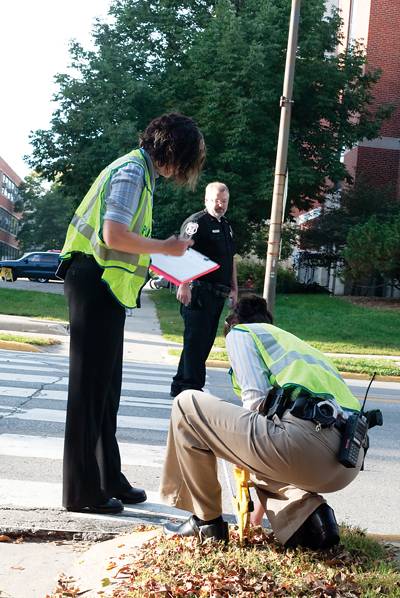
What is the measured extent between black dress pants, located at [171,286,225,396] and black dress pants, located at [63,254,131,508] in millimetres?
3440

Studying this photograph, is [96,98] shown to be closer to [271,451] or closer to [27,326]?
[27,326]

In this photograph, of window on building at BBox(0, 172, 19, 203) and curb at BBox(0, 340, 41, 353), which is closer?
curb at BBox(0, 340, 41, 353)

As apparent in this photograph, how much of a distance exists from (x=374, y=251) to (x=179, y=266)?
22.4m

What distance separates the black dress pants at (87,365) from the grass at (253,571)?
718 mm

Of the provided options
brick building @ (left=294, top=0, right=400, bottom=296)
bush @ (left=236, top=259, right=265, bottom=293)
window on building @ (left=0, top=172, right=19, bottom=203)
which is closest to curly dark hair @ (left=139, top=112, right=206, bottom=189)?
bush @ (left=236, top=259, right=265, bottom=293)

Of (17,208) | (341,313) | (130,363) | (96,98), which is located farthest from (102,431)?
(17,208)

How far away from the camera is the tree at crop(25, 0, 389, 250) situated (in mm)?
31031

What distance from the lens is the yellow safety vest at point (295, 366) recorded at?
3.77 metres

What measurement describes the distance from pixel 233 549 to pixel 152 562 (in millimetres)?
403

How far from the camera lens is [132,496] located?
16.1 feet

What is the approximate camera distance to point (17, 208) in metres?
92.3

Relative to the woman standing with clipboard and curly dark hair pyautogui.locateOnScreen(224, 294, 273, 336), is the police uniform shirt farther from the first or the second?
curly dark hair pyautogui.locateOnScreen(224, 294, 273, 336)

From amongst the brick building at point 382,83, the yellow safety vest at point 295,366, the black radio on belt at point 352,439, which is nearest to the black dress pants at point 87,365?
the yellow safety vest at point 295,366

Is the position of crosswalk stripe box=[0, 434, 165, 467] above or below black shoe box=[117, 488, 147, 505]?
below
